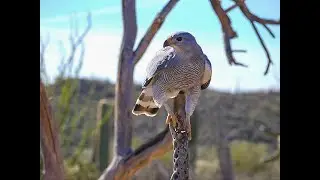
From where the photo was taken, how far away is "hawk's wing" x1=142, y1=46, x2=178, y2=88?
1227 millimetres

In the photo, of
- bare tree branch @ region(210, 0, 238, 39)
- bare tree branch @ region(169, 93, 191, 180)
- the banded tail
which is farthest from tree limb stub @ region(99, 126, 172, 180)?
bare tree branch @ region(169, 93, 191, 180)

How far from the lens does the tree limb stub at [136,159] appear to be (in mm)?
2416

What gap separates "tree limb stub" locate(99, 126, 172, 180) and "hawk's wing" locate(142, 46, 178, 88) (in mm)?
1160

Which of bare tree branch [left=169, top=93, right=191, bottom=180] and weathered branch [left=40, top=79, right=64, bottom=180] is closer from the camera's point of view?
bare tree branch [left=169, top=93, right=191, bottom=180]

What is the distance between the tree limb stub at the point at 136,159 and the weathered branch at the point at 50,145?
196 mm

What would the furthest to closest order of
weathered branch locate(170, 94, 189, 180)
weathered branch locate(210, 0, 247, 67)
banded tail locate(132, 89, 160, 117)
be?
weathered branch locate(210, 0, 247, 67) < banded tail locate(132, 89, 160, 117) < weathered branch locate(170, 94, 189, 180)

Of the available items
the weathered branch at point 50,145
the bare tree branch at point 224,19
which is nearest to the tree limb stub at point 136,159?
the weathered branch at point 50,145

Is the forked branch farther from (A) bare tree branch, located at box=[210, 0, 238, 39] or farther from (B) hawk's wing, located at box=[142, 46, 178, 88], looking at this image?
(B) hawk's wing, located at box=[142, 46, 178, 88]
